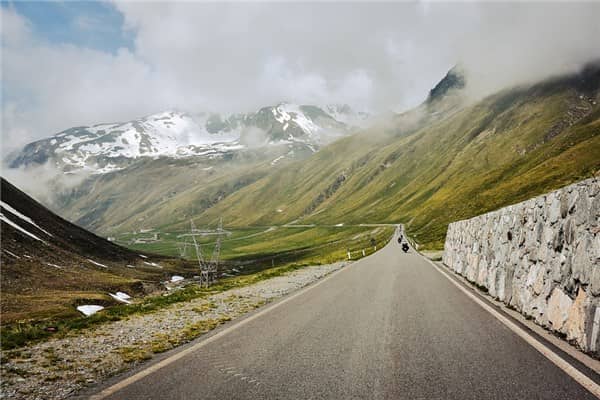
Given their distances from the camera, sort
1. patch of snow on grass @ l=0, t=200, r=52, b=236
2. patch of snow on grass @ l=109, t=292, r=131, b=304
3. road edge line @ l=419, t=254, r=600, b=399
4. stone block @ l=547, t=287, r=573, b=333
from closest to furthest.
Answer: road edge line @ l=419, t=254, r=600, b=399 < stone block @ l=547, t=287, r=573, b=333 < patch of snow on grass @ l=109, t=292, r=131, b=304 < patch of snow on grass @ l=0, t=200, r=52, b=236

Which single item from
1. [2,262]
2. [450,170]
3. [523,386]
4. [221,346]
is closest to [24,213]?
[2,262]

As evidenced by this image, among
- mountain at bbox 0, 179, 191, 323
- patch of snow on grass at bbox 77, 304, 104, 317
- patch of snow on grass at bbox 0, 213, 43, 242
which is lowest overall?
patch of snow on grass at bbox 77, 304, 104, 317

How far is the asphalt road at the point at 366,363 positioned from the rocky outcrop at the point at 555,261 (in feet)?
3.63

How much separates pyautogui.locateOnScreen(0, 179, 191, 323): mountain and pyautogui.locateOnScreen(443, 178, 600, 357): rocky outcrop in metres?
39.2

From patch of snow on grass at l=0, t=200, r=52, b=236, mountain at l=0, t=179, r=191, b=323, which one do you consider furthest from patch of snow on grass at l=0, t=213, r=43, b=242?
patch of snow on grass at l=0, t=200, r=52, b=236

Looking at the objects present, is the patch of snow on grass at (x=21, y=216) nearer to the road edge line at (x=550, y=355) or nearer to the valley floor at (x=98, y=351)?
the valley floor at (x=98, y=351)

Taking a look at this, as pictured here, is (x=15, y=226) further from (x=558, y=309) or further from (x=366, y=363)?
(x=558, y=309)

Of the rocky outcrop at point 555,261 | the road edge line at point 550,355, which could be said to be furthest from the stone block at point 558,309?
the road edge line at point 550,355

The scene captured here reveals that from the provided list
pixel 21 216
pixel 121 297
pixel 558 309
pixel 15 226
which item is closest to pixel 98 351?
pixel 558 309

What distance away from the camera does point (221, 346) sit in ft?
30.2

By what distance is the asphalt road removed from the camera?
20.4 feet

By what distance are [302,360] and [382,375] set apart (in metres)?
1.65

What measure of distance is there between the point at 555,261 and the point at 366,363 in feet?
18.9

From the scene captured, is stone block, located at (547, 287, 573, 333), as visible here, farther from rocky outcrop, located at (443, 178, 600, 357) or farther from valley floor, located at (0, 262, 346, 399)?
valley floor, located at (0, 262, 346, 399)
